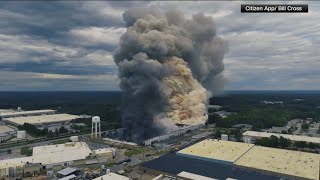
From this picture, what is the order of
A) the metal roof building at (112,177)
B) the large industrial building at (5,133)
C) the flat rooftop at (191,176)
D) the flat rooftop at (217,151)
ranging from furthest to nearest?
the large industrial building at (5,133) < the flat rooftop at (217,151) < the metal roof building at (112,177) < the flat rooftop at (191,176)

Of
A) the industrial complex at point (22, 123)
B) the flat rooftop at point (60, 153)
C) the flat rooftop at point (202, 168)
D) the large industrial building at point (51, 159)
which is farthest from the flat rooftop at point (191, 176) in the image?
the industrial complex at point (22, 123)

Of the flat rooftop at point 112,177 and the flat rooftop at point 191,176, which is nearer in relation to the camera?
the flat rooftop at point 191,176

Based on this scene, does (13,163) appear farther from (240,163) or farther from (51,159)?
(240,163)

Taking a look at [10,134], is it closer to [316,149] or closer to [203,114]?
[203,114]

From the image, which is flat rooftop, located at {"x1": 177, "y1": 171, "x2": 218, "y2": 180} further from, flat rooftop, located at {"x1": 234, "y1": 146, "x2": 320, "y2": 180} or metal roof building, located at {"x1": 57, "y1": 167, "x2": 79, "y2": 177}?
metal roof building, located at {"x1": 57, "y1": 167, "x2": 79, "y2": 177}

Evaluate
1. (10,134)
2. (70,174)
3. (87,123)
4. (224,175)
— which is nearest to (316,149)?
(224,175)

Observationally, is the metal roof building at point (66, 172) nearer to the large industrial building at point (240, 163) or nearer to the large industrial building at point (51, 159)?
the large industrial building at point (51, 159)

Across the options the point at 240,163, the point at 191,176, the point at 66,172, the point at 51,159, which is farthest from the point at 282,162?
the point at 51,159

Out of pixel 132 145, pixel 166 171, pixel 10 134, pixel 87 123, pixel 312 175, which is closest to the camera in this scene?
pixel 312 175
